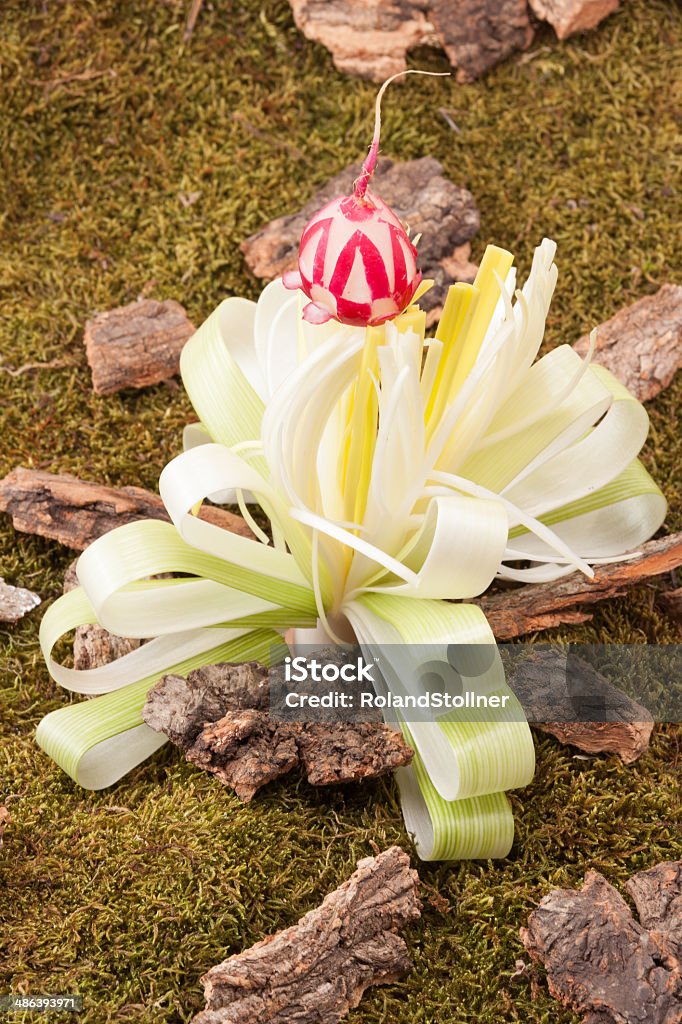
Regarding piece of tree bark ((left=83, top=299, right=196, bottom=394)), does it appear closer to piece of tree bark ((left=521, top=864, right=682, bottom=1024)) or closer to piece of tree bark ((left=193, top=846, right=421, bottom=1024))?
piece of tree bark ((left=193, top=846, right=421, bottom=1024))

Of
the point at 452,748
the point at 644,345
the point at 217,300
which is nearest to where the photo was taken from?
the point at 452,748

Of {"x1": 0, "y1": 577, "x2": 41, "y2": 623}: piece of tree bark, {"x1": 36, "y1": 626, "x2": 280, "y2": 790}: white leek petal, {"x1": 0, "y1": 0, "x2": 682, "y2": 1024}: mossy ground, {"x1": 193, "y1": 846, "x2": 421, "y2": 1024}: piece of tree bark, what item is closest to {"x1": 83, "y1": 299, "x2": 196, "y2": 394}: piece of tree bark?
{"x1": 0, "y1": 0, "x2": 682, "y2": 1024}: mossy ground

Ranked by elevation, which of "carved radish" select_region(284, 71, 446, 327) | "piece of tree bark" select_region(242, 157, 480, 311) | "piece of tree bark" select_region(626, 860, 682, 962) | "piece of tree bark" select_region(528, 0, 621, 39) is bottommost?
"piece of tree bark" select_region(626, 860, 682, 962)

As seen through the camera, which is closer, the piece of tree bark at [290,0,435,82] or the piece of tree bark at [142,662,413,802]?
the piece of tree bark at [142,662,413,802]

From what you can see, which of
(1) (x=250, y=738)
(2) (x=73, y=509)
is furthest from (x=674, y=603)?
(2) (x=73, y=509)

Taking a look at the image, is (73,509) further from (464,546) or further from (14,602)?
(464,546)

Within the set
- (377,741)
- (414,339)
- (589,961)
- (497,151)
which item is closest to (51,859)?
(377,741)

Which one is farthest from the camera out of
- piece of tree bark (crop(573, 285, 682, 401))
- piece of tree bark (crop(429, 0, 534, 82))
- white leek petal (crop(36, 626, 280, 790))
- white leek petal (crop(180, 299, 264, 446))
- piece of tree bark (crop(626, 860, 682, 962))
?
piece of tree bark (crop(429, 0, 534, 82))

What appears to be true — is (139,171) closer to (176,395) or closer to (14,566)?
(176,395)
